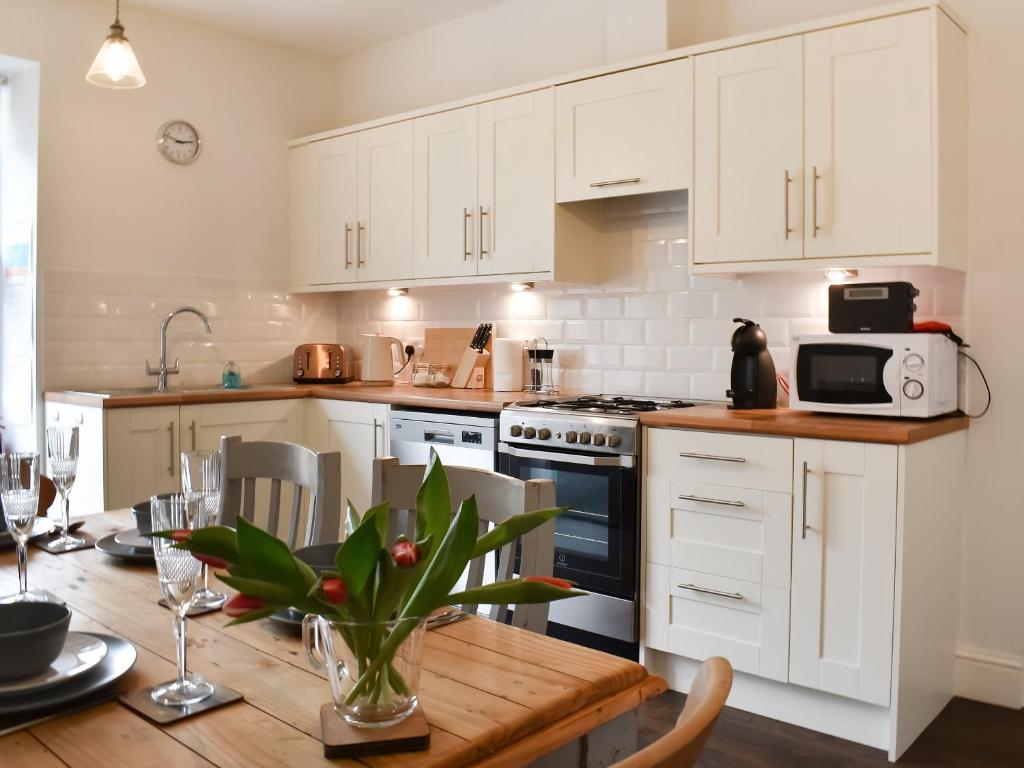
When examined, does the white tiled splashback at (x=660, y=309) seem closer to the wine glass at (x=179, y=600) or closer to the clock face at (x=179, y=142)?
the clock face at (x=179, y=142)

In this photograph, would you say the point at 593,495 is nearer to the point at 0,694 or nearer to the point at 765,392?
the point at 765,392

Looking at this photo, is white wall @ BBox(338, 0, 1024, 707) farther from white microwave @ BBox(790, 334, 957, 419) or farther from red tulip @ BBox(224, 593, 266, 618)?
red tulip @ BBox(224, 593, 266, 618)

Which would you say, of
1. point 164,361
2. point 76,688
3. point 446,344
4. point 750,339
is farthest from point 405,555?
point 164,361

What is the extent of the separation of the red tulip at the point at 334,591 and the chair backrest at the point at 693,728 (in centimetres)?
35

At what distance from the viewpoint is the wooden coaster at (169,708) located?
3.52ft

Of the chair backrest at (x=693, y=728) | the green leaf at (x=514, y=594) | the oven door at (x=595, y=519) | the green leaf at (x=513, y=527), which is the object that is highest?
the green leaf at (x=513, y=527)

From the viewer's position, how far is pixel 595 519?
319 cm

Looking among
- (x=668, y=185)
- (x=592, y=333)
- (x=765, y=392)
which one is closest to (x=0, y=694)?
(x=765, y=392)

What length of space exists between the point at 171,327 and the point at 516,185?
1888mm

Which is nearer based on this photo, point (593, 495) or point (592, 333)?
point (593, 495)

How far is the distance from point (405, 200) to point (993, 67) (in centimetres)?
247

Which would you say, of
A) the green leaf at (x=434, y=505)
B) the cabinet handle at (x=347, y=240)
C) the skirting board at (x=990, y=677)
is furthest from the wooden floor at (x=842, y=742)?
the cabinet handle at (x=347, y=240)

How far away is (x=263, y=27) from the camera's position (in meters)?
4.59

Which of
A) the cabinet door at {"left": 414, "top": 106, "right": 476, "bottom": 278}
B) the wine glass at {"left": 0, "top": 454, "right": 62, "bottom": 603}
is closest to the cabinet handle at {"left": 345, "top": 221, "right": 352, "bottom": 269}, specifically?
the cabinet door at {"left": 414, "top": 106, "right": 476, "bottom": 278}
